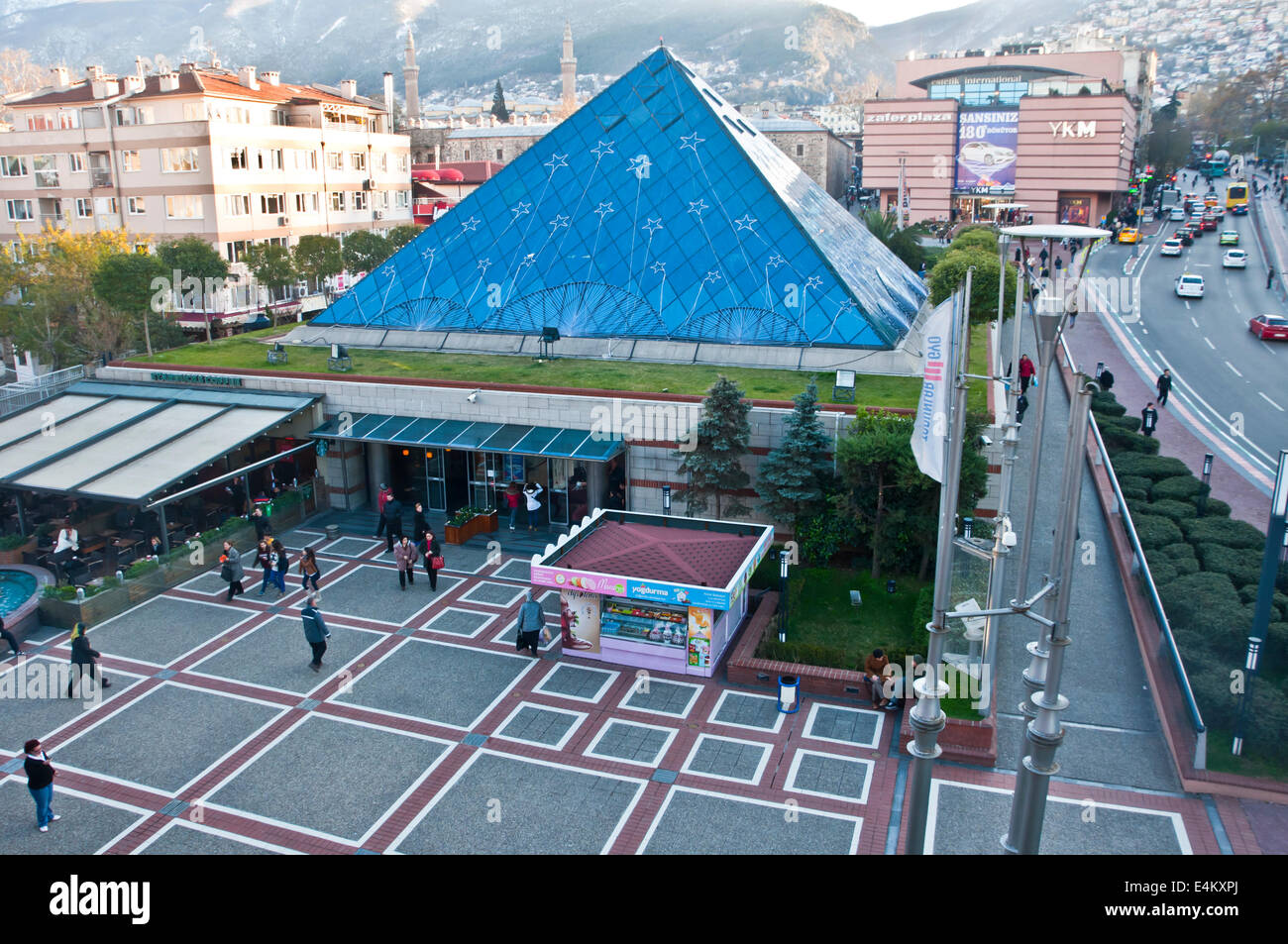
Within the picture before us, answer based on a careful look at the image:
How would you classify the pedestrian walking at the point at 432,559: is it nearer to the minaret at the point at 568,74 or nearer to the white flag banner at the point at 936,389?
the white flag banner at the point at 936,389

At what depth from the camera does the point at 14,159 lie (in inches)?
2071

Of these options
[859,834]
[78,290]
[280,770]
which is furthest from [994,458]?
[78,290]

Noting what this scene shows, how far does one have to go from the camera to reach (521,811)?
44.6 feet

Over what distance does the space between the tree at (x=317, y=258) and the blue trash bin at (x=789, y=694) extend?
36.3 metres

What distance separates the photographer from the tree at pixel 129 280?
119 ft

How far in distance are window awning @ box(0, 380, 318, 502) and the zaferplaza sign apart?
80.5m

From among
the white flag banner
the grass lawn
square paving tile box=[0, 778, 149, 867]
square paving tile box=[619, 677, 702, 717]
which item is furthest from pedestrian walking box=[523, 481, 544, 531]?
the white flag banner

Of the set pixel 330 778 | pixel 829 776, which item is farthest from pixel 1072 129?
pixel 330 778

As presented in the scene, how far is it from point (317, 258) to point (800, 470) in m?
32.1

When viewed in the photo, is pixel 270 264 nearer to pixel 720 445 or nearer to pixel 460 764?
pixel 720 445

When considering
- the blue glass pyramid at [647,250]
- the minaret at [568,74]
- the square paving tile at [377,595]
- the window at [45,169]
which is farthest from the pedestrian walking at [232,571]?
the minaret at [568,74]

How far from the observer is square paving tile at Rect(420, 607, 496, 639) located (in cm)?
1958

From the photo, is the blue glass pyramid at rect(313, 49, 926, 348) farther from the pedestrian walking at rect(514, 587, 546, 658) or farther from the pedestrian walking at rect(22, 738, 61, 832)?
the pedestrian walking at rect(22, 738, 61, 832)
